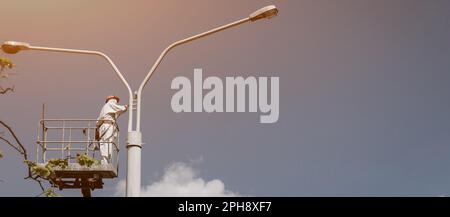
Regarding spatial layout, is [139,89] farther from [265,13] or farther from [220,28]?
[265,13]

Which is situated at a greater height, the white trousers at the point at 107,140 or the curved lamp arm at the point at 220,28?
the curved lamp arm at the point at 220,28

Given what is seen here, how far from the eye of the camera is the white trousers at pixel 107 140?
1795 centimetres

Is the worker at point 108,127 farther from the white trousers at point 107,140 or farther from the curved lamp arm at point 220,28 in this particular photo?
the curved lamp arm at point 220,28

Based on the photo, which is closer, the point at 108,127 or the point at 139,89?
the point at 139,89

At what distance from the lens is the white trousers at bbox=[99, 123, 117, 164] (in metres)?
18.0

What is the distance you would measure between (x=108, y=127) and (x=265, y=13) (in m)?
5.67

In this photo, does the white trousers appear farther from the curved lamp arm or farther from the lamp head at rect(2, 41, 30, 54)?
the curved lamp arm

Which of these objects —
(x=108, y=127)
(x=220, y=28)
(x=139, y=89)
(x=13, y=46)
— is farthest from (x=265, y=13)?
(x=108, y=127)

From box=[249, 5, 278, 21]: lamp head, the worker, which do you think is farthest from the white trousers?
box=[249, 5, 278, 21]: lamp head

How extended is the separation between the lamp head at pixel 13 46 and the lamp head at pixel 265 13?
456cm

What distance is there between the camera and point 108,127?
714 inches

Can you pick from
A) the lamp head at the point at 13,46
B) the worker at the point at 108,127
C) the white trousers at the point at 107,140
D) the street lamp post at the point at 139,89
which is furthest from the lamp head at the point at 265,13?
the white trousers at the point at 107,140
